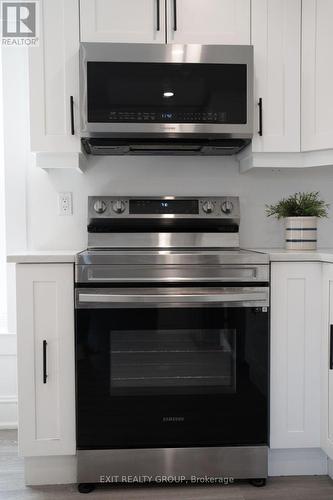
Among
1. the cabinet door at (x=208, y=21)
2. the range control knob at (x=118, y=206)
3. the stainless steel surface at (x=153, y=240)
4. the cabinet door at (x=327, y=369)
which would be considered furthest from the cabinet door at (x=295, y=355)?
the cabinet door at (x=208, y=21)

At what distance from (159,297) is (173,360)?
269 mm

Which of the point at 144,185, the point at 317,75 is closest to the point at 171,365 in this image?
the point at 144,185

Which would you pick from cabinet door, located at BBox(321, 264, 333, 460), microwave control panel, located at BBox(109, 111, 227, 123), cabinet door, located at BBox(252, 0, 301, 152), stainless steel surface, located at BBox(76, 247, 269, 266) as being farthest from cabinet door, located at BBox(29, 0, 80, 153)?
cabinet door, located at BBox(321, 264, 333, 460)

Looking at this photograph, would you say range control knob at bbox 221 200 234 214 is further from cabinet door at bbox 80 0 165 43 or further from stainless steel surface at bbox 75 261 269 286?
cabinet door at bbox 80 0 165 43

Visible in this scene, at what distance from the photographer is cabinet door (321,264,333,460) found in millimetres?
1799

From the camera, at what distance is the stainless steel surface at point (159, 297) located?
1.77m

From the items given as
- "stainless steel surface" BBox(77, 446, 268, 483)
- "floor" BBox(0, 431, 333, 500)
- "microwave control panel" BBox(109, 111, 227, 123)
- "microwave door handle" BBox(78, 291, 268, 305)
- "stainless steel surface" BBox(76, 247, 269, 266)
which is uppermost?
"microwave control panel" BBox(109, 111, 227, 123)

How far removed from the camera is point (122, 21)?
6.54 feet

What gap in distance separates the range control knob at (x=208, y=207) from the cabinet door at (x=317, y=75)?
1.69 ft

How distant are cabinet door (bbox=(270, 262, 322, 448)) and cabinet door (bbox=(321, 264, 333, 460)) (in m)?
0.03

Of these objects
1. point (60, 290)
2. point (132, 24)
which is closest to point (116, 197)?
point (60, 290)

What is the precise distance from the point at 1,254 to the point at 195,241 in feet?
3.51

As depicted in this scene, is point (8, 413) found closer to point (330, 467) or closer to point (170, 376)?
point (170, 376)

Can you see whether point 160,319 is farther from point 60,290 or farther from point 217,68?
point 217,68
